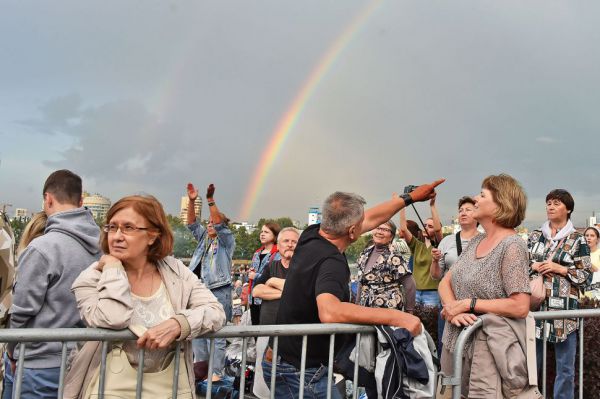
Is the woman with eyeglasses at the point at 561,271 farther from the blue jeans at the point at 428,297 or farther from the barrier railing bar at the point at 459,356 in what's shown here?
the blue jeans at the point at 428,297

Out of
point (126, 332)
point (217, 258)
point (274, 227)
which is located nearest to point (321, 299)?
point (126, 332)

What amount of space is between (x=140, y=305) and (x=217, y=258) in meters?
4.65

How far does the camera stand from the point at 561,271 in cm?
476

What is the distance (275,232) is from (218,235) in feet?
2.41

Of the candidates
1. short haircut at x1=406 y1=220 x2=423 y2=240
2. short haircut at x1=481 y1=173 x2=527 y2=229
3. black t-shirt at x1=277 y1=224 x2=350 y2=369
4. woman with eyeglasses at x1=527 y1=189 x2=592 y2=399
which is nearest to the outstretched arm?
short haircut at x1=406 y1=220 x2=423 y2=240

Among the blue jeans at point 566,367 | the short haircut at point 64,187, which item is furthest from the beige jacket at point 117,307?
the blue jeans at point 566,367

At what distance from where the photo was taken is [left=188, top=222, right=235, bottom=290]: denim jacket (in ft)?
23.4

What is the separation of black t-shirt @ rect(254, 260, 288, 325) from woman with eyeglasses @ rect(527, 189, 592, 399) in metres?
2.24

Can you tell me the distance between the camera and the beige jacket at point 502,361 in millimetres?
3273

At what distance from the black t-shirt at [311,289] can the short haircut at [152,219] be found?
2.53 ft

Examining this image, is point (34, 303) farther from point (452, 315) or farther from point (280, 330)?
point (452, 315)

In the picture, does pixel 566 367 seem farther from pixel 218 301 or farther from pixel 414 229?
pixel 414 229

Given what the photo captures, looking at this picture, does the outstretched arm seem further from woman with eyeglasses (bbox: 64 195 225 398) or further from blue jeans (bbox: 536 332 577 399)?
woman with eyeglasses (bbox: 64 195 225 398)

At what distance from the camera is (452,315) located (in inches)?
138
